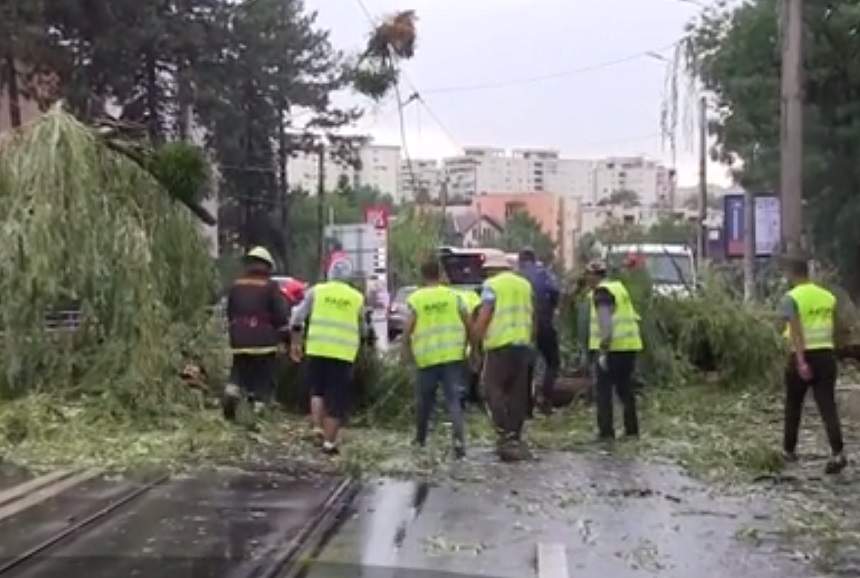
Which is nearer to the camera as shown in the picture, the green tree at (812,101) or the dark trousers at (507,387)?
the dark trousers at (507,387)

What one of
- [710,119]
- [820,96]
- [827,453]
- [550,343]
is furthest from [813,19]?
[827,453]

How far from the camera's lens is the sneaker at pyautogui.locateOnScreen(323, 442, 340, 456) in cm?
1266

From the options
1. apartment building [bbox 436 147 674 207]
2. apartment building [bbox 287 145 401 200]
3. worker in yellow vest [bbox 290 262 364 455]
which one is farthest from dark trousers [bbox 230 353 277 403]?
apartment building [bbox 436 147 674 207]

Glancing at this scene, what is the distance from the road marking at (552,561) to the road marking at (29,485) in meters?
3.65

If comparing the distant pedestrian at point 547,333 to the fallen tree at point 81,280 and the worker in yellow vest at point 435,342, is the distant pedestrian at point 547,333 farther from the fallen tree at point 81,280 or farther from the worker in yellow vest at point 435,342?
the fallen tree at point 81,280

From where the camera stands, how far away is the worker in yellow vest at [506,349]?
13055 mm

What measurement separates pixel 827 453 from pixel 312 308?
4576 mm

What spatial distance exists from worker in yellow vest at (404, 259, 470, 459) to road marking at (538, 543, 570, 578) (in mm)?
4165

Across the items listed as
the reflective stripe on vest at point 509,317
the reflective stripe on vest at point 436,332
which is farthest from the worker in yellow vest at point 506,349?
the reflective stripe on vest at point 436,332

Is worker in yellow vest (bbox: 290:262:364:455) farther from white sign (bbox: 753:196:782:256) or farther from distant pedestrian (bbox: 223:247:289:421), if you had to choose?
white sign (bbox: 753:196:782:256)

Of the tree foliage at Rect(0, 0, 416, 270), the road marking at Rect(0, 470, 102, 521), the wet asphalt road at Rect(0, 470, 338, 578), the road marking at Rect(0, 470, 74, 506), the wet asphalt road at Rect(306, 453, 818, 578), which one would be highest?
the tree foliage at Rect(0, 0, 416, 270)

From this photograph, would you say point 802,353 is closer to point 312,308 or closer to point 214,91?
point 312,308

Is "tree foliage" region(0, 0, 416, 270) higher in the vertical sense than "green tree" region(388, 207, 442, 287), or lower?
higher

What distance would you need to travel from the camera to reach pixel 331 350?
12.9m
